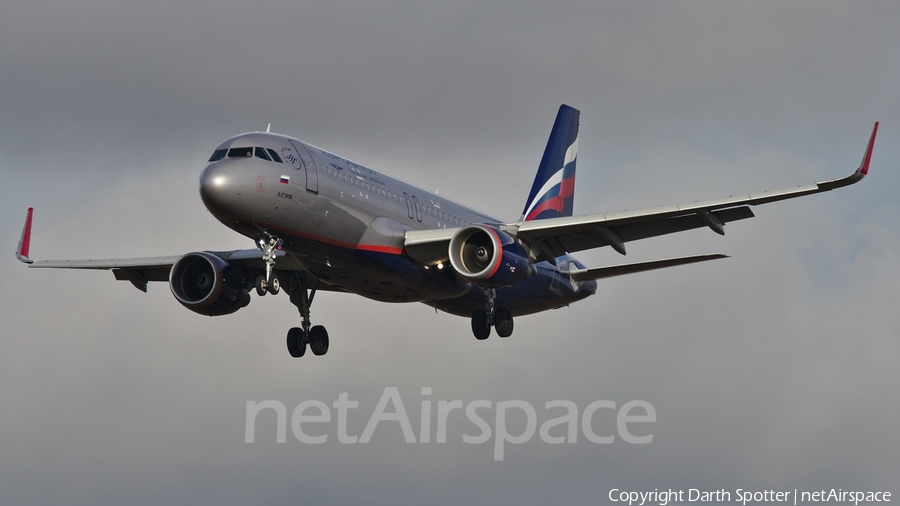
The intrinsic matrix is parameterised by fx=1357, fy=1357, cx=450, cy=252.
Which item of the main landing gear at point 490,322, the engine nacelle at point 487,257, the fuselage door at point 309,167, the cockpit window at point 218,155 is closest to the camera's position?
the cockpit window at point 218,155

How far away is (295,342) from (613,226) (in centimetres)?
1242

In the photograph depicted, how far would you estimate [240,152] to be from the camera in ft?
128

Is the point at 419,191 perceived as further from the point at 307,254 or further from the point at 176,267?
the point at 176,267

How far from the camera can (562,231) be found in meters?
42.8

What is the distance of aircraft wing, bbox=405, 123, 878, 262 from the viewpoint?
3984 cm

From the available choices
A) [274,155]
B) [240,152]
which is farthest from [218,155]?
[274,155]

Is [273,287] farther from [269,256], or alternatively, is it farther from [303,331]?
[303,331]

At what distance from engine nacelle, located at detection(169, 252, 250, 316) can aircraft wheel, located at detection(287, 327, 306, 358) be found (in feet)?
7.06

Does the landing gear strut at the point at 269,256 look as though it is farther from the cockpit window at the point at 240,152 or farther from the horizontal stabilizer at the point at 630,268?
the horizontal stabilizer at the point at 630,268

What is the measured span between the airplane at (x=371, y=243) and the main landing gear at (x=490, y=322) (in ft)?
0.16

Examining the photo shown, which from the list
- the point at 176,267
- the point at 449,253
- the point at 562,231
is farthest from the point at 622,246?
the point at 176,267

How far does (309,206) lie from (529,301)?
40.0 ft

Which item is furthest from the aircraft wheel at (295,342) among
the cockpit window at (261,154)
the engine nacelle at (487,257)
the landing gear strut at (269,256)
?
the cockpit window at (261,154)

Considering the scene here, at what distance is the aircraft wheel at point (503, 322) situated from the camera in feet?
156
